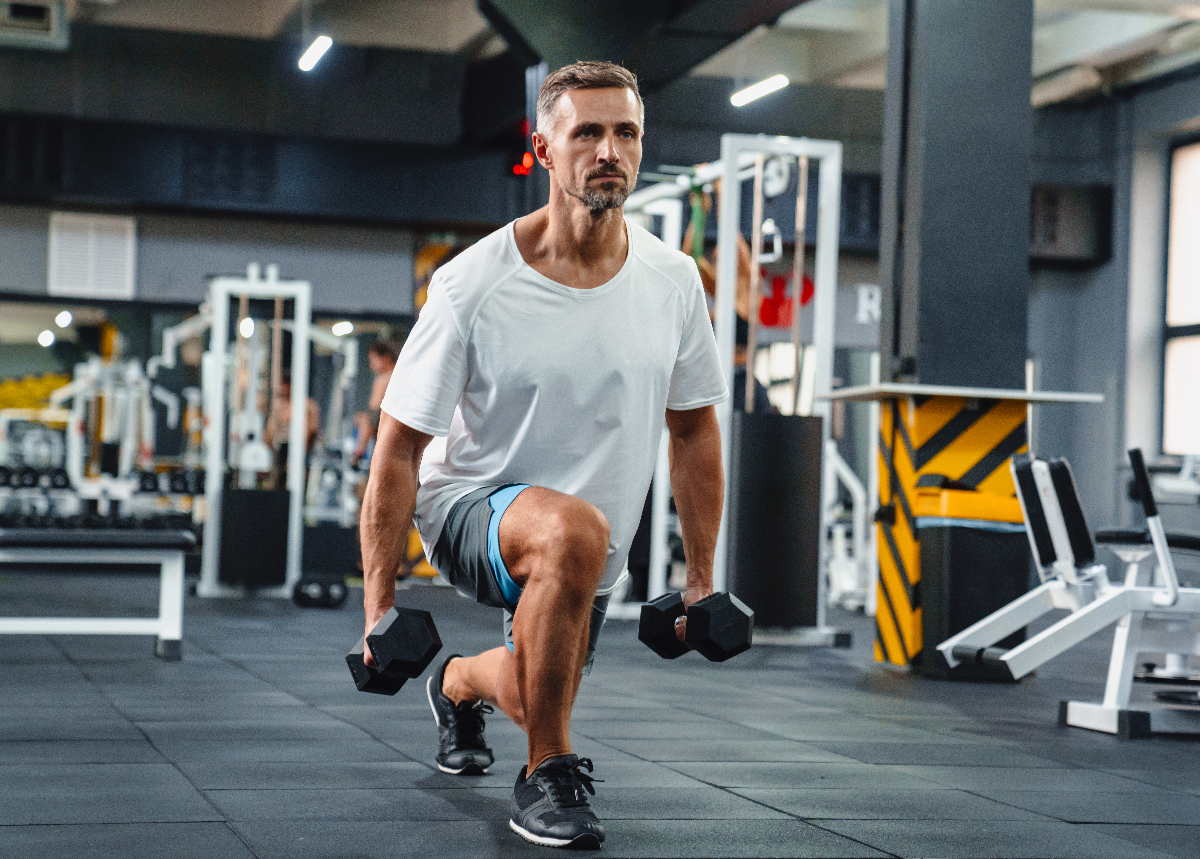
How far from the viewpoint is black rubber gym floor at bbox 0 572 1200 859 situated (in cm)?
227

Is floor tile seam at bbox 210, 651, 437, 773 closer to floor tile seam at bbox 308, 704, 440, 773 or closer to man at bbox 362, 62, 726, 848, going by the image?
floor tile seam at bbox 308, 704, 440, 773

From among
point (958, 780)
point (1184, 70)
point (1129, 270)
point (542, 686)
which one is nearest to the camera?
point (542, 686)

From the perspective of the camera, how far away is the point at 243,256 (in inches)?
434

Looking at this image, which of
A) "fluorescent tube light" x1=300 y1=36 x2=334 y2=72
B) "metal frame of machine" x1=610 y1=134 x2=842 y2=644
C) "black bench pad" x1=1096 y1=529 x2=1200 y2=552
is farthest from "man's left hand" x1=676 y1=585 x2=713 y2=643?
"fluorescent tube light" x1=300 y1=36 x2=334 y2=72

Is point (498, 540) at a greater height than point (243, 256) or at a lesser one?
lesser

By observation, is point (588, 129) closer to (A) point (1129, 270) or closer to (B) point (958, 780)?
(B) point (958, 780)

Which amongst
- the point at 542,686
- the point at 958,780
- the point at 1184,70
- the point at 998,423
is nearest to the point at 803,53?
the point at 1184,70

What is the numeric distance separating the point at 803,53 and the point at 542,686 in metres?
10.3

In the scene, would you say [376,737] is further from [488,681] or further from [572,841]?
[572,841]

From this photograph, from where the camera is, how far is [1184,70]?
1068cm

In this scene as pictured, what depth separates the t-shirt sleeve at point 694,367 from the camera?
244 cm

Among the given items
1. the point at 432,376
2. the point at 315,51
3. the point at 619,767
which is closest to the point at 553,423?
the point at 432,376

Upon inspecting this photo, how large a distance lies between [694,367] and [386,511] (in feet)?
1.99

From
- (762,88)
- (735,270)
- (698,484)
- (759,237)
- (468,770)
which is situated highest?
(762,88)
